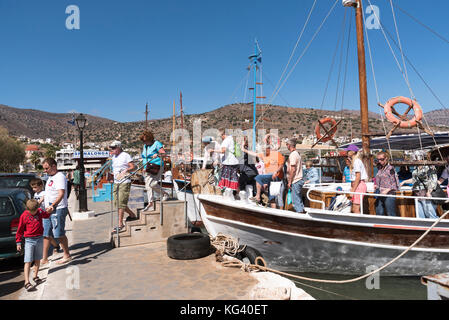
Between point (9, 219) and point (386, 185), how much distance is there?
25.1 feet

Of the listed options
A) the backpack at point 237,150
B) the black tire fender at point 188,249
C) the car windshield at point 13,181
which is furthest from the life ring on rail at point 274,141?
the car windshield at point 13,181

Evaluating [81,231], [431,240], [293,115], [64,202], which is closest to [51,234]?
[64,202]

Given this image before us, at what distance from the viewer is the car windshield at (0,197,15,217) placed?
6156 millimetres

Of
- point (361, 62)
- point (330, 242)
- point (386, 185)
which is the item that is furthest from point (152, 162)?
point (361, 62)

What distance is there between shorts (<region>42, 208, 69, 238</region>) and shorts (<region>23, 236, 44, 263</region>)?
0.57m

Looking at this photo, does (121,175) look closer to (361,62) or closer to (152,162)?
(152,162)

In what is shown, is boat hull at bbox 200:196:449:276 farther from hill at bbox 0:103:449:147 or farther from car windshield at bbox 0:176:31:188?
hill at bbox 0:103:449:147

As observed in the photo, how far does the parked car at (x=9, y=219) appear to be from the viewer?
5.96 metres

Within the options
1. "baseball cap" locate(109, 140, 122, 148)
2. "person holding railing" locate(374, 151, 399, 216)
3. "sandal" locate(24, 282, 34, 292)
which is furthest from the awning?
→ "sandal" locate(24, 282, 34, 292)

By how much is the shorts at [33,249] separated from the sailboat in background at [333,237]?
3.58 metres

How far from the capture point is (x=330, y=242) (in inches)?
257

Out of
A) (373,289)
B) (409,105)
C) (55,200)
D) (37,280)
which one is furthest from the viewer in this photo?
(409,105)

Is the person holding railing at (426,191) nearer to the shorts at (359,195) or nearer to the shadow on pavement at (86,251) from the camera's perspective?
the shorts at (359,195)
